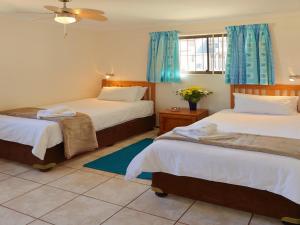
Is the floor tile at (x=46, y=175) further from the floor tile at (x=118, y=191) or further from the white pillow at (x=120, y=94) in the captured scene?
the white pillow at (x=120, y=94)

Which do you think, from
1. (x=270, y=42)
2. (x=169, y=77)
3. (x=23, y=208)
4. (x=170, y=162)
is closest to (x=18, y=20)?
(x=169, y=77)

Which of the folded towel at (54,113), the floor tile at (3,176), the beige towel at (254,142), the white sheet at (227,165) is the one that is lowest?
the floor tile at (3,176)

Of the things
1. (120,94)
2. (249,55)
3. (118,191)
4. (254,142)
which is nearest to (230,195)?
(254,142)

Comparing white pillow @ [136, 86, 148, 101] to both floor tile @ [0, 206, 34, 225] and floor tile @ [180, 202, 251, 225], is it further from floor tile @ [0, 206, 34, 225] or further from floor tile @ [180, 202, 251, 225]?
floor tile @ [0, 206, 34, 225]

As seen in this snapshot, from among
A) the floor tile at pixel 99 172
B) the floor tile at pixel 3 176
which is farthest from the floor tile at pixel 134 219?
the floor tile at pixel 3 176

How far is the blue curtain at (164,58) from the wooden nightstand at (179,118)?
757mm

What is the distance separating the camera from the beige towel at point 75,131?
146 inches

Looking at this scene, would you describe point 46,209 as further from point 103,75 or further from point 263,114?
point 103,75

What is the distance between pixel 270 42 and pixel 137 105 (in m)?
2.43

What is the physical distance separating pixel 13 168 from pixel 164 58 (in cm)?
316

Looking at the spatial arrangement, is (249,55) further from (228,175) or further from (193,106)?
(228,175)

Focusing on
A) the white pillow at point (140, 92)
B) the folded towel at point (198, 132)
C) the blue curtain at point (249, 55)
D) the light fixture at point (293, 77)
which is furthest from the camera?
the white pillow at point (140, 92)

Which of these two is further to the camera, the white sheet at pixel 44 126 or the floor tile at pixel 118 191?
the white sheet at pixel 44 126

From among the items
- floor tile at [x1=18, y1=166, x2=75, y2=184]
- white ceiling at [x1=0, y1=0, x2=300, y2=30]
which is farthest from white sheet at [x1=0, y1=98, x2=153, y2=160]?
white ceiling at [x1=0, y1=0, x2=300, y2=30]
